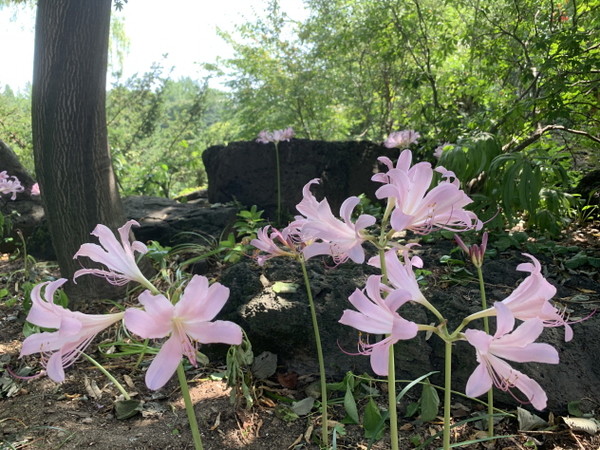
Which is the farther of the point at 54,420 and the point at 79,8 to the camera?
the point at 79,8

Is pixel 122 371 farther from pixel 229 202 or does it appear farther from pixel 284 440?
pixel 229 202

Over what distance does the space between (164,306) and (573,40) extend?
3711 mm

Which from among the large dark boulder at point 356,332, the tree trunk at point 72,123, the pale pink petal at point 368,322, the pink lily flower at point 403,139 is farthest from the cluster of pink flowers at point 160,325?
the pink lily flower at point 403,139

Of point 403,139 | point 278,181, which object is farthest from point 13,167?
point 403,139

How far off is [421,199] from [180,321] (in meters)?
0.58

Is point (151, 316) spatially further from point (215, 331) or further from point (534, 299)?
point (534, 299)

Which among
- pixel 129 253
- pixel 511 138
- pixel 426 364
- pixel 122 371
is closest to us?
pixel 129 253

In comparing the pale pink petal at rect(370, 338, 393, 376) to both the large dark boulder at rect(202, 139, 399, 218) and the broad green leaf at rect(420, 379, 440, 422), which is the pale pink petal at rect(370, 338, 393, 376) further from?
the large dark boulder at rect(202, 139, 399, 218)

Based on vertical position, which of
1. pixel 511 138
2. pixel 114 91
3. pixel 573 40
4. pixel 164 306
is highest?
pixel 114 91

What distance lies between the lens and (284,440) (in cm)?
195

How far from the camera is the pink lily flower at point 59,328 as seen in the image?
886 mm

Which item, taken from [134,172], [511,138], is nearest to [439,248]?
[511,138]

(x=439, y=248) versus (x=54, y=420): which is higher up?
(x=439, y=248)

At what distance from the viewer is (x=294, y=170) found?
543cm
